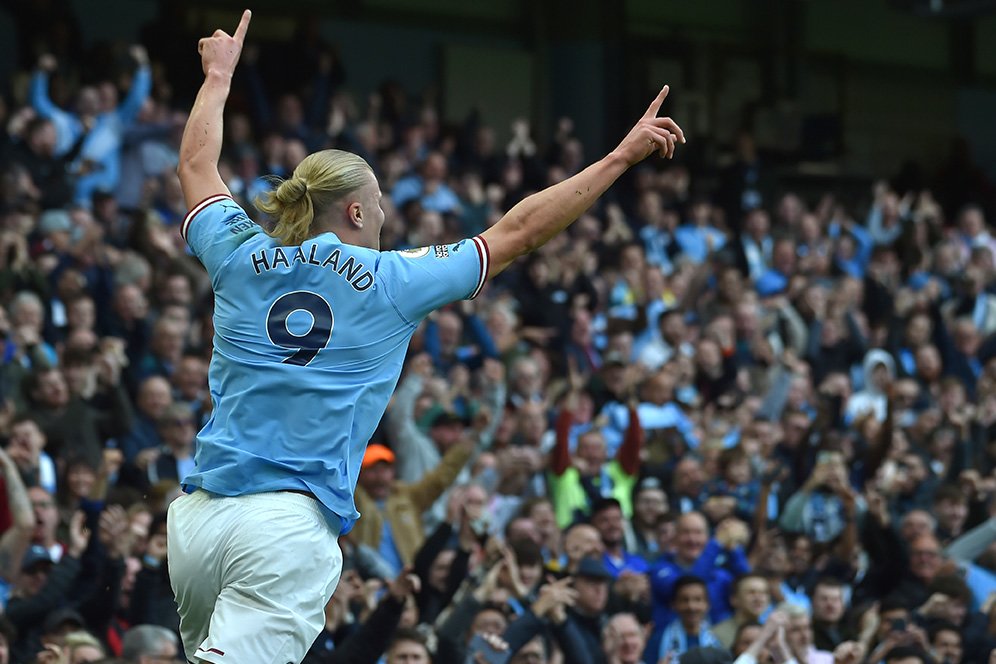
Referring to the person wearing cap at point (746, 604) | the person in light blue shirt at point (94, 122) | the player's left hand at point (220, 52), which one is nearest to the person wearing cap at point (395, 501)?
the person wearing cap at point (746, 604)

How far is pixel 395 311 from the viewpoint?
4043mm

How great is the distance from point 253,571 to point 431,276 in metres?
0.83

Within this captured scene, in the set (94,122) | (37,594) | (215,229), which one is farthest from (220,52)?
(94,122)

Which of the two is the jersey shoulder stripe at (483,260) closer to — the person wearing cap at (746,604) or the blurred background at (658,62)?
the person wearing cap at (746,604)

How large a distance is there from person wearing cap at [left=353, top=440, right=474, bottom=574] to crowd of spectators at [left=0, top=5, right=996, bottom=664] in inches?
0.7

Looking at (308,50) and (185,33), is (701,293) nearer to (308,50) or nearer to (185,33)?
(308,50)

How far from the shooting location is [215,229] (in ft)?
13.8

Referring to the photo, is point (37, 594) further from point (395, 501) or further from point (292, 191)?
point (292, 191)

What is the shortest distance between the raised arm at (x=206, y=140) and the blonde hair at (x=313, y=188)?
32 centimetres

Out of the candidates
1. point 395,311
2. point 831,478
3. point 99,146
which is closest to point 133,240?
point 99,146

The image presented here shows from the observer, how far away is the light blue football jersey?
155 inches

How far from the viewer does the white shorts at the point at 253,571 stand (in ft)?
12.5

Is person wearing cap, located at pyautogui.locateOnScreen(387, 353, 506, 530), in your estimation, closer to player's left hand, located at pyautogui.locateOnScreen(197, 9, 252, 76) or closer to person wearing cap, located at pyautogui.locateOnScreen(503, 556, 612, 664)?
person wearing cap, located at pyautogui.locateOnScreen(503, 556, 612, 664)

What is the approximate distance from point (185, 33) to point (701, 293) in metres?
4.95
